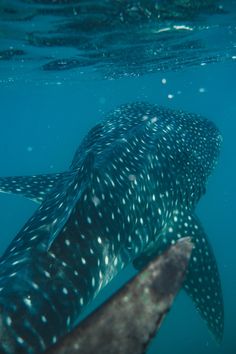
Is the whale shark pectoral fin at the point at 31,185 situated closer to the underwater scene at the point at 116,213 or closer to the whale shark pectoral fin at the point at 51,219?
the underwater scene at the point at 116,213

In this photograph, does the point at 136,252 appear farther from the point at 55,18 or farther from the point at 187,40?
the point at 187,40

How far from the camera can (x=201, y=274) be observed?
19.9ft

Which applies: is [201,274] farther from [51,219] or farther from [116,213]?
[51,219]

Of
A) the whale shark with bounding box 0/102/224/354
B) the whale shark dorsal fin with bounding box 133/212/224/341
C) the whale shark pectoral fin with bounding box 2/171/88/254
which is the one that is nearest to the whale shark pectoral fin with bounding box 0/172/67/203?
the whale shark with bounding box 0/102/224/354

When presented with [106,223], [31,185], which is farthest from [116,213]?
[31,185]

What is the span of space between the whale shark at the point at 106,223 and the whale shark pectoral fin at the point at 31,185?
16 mm

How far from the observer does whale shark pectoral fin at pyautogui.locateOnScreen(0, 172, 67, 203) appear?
5.52 meters

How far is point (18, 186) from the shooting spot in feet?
18.7

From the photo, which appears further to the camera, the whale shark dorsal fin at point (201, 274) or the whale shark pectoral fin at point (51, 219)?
the whale shark dorsal fin at point (201, 274)

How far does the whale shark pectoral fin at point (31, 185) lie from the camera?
5.52 meters

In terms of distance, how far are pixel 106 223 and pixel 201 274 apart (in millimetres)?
2205

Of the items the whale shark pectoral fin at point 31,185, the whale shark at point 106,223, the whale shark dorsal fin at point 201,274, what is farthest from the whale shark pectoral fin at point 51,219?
the whale shark dorsal fin at point 201,274

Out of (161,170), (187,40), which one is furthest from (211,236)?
(161,170)

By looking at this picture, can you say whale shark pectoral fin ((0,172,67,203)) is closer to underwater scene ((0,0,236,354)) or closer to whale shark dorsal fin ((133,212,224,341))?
underwater scene ((0,0,236,354))
